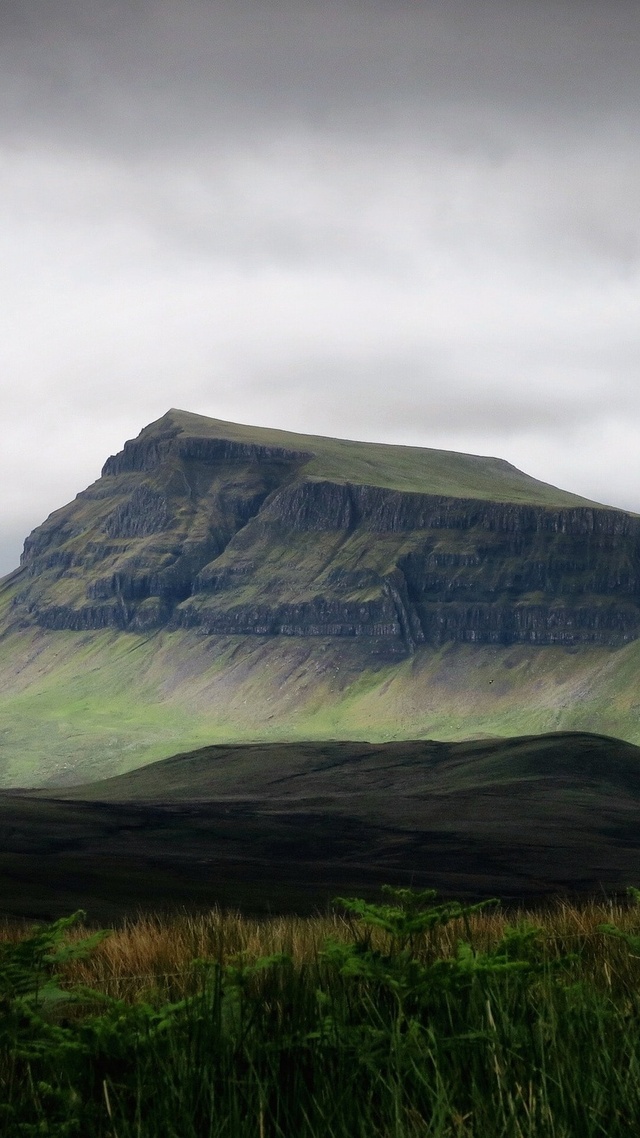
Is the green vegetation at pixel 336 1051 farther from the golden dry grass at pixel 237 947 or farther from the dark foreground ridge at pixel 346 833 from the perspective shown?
the dark foreground ridge at pixel 346 833

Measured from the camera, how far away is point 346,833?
56.6m

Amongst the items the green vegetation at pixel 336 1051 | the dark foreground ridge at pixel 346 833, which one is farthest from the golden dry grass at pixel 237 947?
the dark foreground ridge at pixel 346 833

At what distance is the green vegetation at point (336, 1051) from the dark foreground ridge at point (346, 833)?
4934 millimetres

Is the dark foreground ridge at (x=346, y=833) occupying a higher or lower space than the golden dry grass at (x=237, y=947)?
lower

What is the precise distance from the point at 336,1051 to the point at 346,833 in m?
52.3

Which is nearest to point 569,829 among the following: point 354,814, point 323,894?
point 354,814

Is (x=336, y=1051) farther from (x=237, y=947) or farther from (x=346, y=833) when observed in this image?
(x=346, y=833)

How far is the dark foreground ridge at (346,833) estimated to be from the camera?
116 feet

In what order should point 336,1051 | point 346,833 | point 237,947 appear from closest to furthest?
point 336,1051, point 237,947, point 346,833

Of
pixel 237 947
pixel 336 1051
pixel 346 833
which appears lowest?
pixel 346 833

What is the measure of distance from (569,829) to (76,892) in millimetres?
31067

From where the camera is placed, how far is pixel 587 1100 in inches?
181

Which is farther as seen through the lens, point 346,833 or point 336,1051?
point 346,833

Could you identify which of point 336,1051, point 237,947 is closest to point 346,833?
point 237,947
